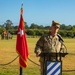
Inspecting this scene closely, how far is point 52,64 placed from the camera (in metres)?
7.03

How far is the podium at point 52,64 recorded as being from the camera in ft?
23.1

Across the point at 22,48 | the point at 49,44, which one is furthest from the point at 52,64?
the point at 22,48

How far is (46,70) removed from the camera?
7078 mm

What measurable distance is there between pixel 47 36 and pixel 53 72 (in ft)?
3.01

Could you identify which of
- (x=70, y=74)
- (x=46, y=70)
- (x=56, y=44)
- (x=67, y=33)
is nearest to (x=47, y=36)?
(x=56, y=44)

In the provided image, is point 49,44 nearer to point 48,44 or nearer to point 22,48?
point 48,44

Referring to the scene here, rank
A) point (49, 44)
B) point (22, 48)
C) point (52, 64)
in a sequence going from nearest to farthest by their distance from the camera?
point (52, 64) < point (49, 44) < point (22, 48)

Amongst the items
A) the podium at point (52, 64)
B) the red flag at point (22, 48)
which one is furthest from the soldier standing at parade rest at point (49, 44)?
the red flag at point (22, 48)

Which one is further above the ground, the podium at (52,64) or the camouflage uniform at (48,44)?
the camouflage uniform at (48,44)

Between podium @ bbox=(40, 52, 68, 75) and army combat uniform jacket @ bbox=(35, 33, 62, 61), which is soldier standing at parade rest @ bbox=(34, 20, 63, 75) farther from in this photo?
podium @ bbox=(40, 52, 68, 75)

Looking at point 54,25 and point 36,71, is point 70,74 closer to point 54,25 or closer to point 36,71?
point 36,71

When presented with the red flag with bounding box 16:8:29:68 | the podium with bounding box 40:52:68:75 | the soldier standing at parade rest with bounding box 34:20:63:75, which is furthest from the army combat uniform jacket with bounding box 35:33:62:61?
the red flag with bounding box 16:8:29:68

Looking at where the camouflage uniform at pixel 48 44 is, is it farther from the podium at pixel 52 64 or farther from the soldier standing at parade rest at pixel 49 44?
the podium at pixel 52 64

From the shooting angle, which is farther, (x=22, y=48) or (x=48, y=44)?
(x=22, y=48)
